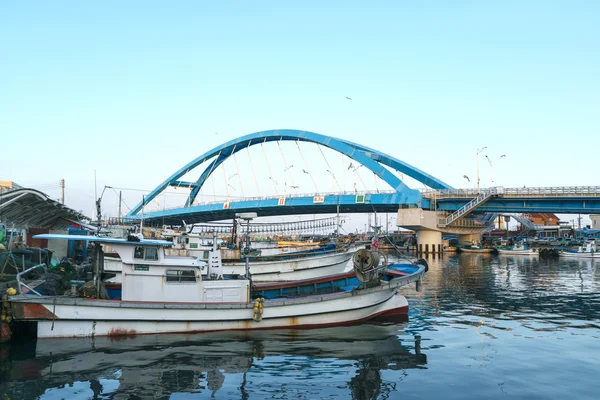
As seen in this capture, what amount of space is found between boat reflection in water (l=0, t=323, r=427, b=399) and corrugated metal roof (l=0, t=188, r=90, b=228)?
41.7ft

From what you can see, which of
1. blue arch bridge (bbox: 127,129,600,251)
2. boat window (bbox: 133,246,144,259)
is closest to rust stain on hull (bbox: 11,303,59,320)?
boat window (bbox: 133,246,144,259)

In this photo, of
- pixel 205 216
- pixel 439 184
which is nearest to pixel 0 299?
pixel 439 184

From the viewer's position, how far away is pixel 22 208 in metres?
30.1

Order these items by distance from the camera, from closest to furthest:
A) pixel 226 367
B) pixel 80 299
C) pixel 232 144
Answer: pixel 226 367 → pixel 80 299 → pixel 232 144

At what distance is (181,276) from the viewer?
18391 mm

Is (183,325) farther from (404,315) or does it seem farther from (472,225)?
(472,225)

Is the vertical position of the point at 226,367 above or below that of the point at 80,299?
below

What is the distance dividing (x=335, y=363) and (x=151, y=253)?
28.9 ft

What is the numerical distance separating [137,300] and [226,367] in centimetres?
583

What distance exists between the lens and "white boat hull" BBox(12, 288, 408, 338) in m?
16.5

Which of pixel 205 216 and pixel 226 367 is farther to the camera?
pixel 205 216

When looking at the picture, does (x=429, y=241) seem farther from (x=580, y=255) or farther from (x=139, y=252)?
(x=139, y=252)

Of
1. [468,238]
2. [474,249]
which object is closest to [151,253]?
[474,249]

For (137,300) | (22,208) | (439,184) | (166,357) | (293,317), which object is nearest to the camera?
(166,357)
